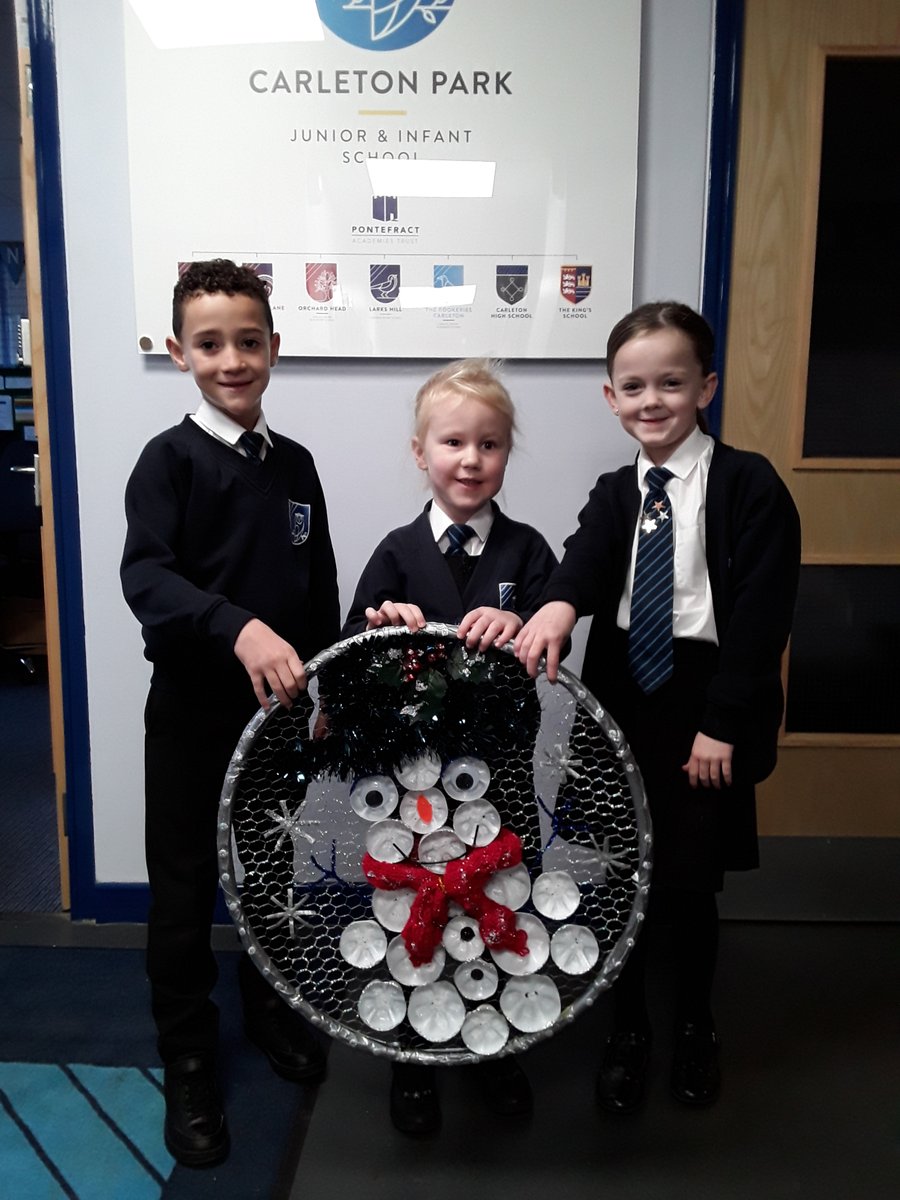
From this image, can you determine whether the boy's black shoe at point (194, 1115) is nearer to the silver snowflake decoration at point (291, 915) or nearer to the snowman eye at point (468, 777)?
the silver snowflake decoration at point (291, 915)

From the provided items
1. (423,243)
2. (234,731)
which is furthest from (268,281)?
(234,731)

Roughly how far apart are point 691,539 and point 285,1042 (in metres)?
1.03

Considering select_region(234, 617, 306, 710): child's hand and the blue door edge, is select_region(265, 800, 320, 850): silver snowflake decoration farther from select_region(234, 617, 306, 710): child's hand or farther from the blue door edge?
the blue door edge

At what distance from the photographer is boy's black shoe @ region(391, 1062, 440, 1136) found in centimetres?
121

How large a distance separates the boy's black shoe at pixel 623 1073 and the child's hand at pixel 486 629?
736 mm

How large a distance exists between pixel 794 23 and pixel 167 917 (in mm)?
1937

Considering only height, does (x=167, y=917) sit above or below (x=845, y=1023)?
above

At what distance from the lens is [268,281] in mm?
1617

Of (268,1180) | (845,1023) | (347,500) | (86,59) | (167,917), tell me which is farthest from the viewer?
(347,500)

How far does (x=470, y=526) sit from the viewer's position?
124 cm

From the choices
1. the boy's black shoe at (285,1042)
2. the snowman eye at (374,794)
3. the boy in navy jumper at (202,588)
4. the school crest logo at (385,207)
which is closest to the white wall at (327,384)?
the school crest logo at (385,207)

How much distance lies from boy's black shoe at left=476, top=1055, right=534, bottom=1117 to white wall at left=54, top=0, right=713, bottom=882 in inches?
35.7

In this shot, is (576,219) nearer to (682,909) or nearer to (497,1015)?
(682,909)

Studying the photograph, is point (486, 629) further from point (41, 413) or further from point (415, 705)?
point (41, 413)
